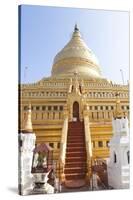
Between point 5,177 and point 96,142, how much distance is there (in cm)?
70

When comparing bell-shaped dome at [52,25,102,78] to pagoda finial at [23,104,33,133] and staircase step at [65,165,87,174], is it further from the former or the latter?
staircase step at [65,165,87,174]

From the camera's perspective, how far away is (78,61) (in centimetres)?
374

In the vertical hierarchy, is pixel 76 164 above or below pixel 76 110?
below

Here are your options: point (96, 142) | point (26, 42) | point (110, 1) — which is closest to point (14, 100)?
point (26, 42)

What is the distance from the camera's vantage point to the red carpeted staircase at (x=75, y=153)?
365 centimetres

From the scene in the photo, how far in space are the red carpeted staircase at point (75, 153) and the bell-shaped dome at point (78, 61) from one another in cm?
37

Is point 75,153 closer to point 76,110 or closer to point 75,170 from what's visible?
point 75,170

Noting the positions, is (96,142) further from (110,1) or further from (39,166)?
(110,1)

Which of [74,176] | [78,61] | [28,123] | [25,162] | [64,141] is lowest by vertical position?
[74,176]

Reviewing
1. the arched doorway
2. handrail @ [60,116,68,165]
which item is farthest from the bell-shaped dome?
handrail @ [60,116,68,165]

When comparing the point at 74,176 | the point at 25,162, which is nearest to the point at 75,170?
the point at 74,176

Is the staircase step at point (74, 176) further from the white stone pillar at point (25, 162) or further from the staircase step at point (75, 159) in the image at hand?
the white stone pillar at point (25, 162)

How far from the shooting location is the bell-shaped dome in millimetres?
3668

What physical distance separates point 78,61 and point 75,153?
671 mm
